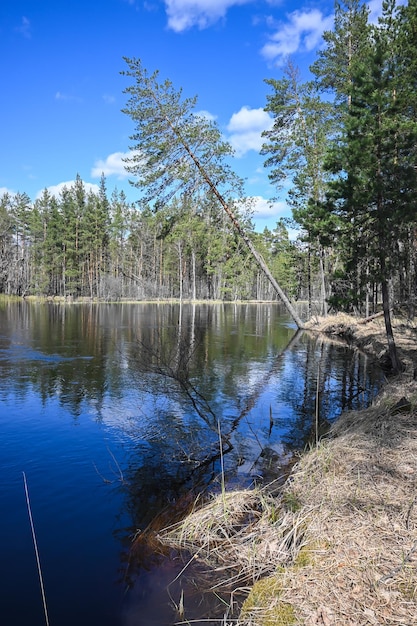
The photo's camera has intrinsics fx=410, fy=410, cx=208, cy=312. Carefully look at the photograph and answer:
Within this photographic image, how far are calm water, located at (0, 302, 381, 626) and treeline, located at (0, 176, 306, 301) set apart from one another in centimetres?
4591

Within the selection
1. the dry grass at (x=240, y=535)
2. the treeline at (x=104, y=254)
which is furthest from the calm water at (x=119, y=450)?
the treeline at (x=104, y=254)

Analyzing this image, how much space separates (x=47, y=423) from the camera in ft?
30.5

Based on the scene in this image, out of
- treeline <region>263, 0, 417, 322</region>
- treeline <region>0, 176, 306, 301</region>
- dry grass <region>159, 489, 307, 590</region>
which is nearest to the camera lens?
dry grass <region>159, 489, 307, 590</region>

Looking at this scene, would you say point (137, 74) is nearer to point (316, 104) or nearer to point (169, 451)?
point (316, 104)

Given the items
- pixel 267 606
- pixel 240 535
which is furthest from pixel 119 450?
pixel 267 606

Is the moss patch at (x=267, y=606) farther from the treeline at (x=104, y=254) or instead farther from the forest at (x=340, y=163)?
the treeline at (x=104, y=254)

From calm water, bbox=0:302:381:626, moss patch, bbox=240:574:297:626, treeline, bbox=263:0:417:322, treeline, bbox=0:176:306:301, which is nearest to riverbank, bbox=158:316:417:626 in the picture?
moss patch, bbox=240:574:297:626

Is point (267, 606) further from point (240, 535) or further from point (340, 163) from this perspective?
point (340, 163)

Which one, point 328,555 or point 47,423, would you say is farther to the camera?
point 47,423

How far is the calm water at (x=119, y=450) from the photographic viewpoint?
425 centimetres

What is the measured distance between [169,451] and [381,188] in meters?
9.54

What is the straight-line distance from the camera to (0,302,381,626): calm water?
13.9 ft

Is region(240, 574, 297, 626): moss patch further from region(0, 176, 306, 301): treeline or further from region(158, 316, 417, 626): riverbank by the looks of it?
region(0, 176, 306, 301): treeline

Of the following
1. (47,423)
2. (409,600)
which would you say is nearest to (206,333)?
(47,423)
